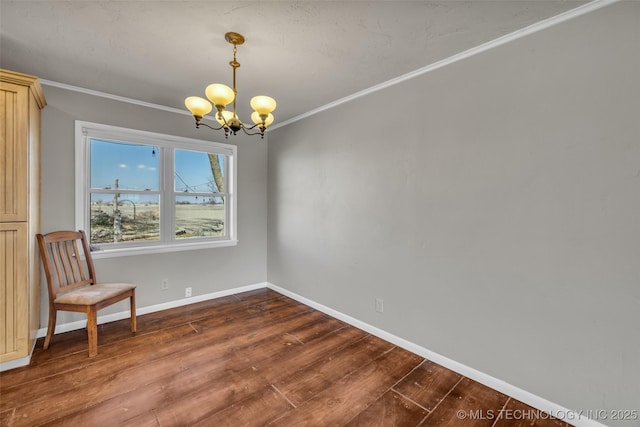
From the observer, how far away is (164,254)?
3426 mm

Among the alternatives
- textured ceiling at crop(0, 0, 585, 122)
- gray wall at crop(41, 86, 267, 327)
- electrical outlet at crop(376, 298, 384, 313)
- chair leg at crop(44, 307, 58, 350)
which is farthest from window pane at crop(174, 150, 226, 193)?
electrical outlet at crop(376, 298, 384, 313)

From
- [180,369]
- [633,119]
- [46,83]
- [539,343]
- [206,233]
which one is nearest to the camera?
[633,119]

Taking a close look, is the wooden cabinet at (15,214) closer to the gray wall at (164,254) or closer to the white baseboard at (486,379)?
the gray wall at (164,254)

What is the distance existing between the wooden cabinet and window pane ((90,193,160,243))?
0.83 meters

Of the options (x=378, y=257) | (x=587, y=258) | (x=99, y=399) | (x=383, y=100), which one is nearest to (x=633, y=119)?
(x=587, y=258)

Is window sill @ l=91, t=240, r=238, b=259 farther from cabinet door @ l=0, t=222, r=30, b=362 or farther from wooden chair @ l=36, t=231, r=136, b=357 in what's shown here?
cabinet door @ l=0, t=222, r=30, b=362

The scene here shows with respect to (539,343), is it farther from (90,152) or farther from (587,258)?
(90,152)

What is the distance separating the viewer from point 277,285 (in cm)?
416

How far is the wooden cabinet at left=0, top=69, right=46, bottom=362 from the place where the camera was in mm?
2086

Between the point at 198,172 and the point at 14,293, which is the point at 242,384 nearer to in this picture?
the point at 14,293

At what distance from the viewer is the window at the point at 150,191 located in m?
3.01

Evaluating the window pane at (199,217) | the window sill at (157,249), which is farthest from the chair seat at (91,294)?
the window pane at (199,217)

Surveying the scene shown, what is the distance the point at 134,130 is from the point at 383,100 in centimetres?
283

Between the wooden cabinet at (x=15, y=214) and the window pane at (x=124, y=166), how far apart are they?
2.67 ft
